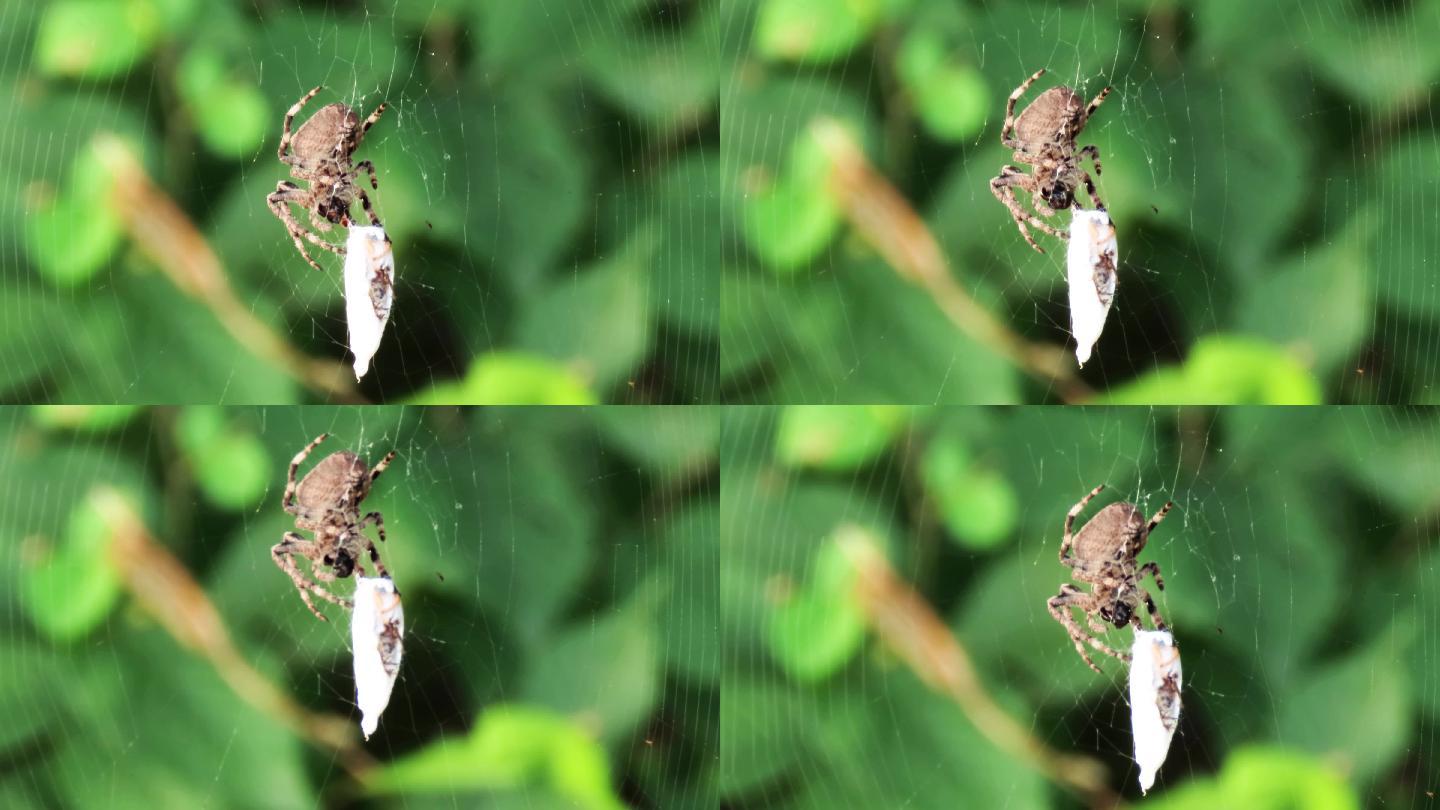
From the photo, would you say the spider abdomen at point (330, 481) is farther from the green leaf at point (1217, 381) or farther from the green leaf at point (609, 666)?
the green leaf at point (1217, 381)

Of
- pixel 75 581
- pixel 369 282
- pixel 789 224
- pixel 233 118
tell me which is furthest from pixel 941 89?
pixel 75 581

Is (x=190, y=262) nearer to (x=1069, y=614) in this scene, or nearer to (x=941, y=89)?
(x=941, y=89)

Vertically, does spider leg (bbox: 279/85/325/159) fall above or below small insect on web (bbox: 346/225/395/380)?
above

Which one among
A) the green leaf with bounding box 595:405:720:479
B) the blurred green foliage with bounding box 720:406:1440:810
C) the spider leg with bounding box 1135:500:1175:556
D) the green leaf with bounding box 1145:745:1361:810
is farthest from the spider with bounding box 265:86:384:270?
the green leaf with bounding box 1145:745:1361:810

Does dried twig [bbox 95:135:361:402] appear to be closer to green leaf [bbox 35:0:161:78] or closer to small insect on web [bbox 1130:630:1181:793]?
green leaf [bbox 35:0:161:78]

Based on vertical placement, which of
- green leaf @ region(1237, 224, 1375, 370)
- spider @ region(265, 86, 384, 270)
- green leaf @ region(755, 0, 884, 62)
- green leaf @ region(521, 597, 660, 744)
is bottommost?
green leaf @ region(521, 597, 660, 744)

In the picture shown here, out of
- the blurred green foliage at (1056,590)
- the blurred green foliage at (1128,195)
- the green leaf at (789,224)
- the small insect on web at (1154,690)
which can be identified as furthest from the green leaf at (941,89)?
the small insect on web at (1154,690)
